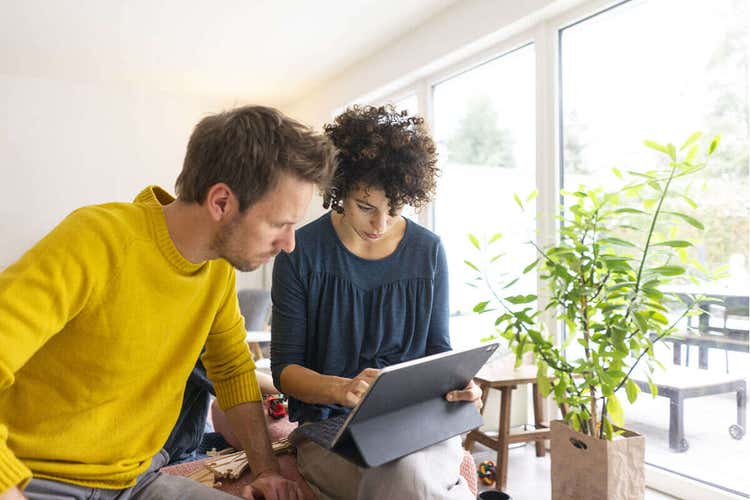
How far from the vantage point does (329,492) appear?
128 centimetres

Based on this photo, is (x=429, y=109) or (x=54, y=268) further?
(x=429, y=109)

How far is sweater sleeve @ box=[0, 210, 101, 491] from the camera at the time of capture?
0.81m

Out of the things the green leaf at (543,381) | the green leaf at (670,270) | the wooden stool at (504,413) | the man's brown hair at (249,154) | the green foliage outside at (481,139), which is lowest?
the wooden stool at (504,413)

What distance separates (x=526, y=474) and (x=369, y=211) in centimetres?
171

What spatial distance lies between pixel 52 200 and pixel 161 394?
16.3 feet

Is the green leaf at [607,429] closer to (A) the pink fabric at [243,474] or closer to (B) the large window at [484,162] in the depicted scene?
(A) the pink fabric at [243,474]

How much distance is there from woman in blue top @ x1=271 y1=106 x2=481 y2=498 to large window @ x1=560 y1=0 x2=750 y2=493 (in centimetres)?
105

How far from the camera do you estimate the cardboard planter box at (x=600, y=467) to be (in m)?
1.74

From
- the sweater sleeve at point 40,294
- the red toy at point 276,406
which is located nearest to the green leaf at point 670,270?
the red toy at point 276,406

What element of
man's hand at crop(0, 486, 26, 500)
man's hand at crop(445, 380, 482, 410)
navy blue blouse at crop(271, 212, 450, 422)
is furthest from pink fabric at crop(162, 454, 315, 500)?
man's hand at crop(0, 486, 26, 500)

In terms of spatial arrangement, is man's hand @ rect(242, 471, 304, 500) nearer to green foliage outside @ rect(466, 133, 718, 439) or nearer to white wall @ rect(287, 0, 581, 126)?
green foliage outside @ rect(466, 133, 718, 439)

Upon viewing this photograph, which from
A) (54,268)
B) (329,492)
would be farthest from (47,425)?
(329,492)

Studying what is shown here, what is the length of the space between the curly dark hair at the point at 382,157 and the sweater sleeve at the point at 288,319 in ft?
0.68

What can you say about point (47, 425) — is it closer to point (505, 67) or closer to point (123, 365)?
point (123, 365)
